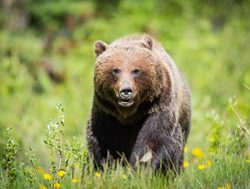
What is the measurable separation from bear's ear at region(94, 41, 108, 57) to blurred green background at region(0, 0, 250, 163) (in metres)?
5.32

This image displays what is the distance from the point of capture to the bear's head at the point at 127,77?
7.11 meters

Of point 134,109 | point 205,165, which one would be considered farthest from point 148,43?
point 205,165

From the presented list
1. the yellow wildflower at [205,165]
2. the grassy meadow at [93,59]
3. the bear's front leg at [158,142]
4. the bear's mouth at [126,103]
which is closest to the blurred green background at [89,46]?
the grassy meadow at [93,59]

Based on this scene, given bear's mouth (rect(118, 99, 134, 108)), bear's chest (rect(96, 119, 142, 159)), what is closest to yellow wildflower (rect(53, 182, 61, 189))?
bear's mouth (rect(118, 99, 134, 108))

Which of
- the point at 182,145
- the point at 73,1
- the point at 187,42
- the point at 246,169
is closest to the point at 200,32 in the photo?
the point at 187,42

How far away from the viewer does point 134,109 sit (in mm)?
7148

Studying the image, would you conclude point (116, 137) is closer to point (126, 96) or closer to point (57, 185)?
point (126, 96)

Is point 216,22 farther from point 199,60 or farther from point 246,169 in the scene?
point 246,169

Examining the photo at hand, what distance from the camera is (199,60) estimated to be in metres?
16.8

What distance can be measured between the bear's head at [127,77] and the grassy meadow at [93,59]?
24.2 inches

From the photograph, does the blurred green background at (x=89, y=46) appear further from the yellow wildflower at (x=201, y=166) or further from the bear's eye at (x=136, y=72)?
the yellow wildflower at (x=201, y=166)

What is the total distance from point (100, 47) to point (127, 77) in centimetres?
54

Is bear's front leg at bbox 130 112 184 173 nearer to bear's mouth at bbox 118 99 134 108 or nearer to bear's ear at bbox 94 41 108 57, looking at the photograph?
bear's mouth at bbox 118 99 134 108

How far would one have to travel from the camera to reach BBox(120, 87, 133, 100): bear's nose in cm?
691
